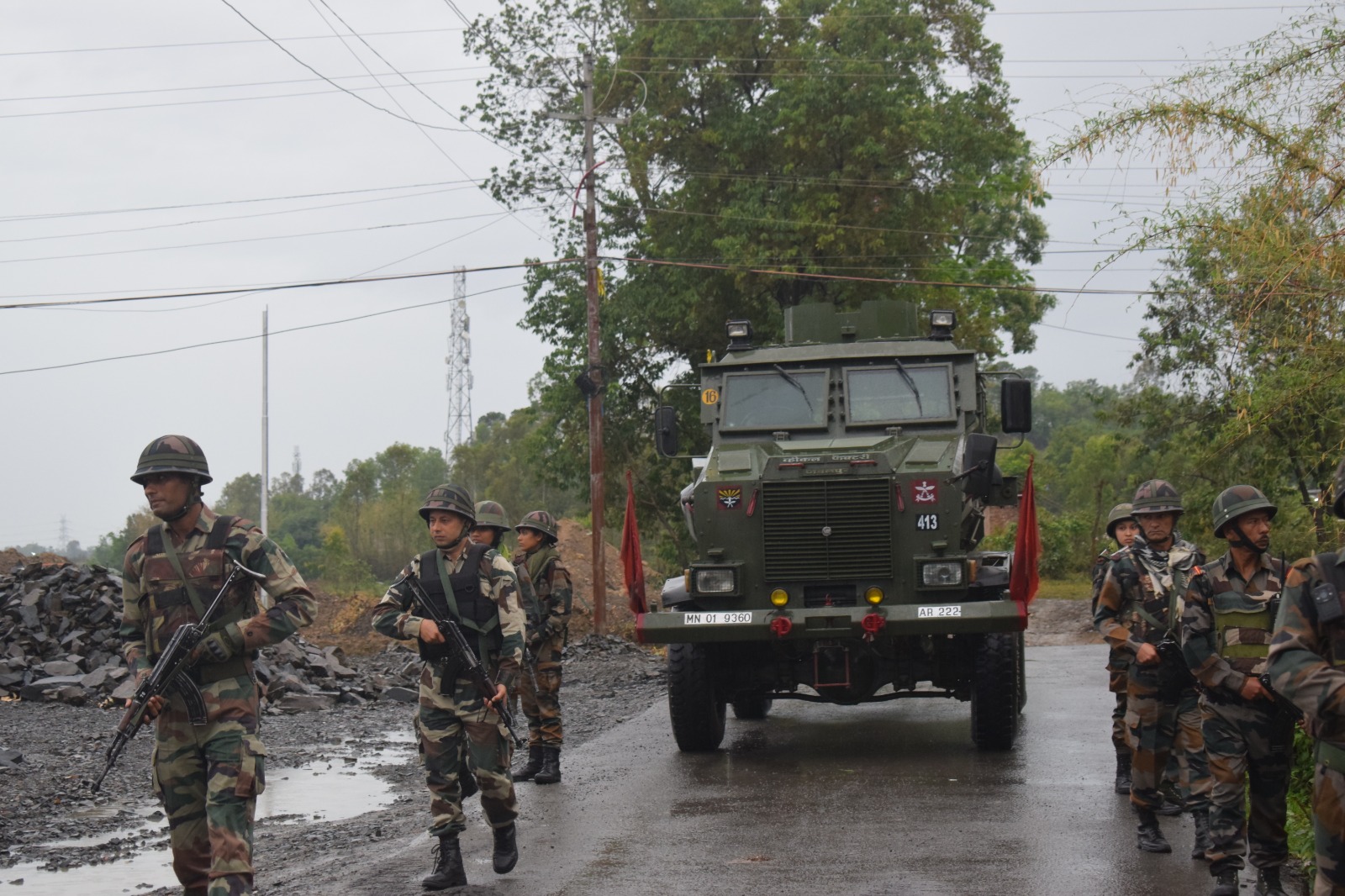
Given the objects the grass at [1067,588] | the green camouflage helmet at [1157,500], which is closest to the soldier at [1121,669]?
the green camouflage helmet at [1157,500]

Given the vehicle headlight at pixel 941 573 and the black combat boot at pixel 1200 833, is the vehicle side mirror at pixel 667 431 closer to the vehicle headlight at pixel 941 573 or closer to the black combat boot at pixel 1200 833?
the vehicle headlight at pixel 941 573

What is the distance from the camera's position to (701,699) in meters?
10.9

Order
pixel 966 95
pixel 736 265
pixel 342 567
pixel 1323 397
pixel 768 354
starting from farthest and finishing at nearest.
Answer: pixel 342 567 < pixel 966 95 < pixel 736 265 < pixel 768 354 < pixel 1323 397

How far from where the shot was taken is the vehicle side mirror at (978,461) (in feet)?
33.8

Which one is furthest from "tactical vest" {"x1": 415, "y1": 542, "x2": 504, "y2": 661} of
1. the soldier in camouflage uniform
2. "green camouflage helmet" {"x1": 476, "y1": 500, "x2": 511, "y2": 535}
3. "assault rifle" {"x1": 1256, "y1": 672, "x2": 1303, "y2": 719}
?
"assault rifle" {"x1": 1256, "y1": 672, "x2": 1303, "y2": 719}

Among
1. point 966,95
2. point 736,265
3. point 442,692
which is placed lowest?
point 442,692

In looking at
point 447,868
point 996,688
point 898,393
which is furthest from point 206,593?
point 898,393

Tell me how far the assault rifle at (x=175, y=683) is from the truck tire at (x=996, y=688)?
19.4 feet

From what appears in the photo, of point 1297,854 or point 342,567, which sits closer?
point 1297,854

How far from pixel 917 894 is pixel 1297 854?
76.4 inches

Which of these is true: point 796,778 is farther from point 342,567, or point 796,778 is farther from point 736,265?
point 342,567

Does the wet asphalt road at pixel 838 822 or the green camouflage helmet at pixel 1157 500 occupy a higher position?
the green camouflage helmet at pixel 1157 500

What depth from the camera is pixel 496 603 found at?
23.9 ft

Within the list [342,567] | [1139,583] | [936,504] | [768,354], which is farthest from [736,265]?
[342,567]
